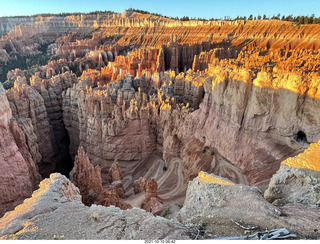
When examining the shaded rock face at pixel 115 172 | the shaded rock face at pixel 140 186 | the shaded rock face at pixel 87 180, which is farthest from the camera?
the shaded rock face at pixel 115 172

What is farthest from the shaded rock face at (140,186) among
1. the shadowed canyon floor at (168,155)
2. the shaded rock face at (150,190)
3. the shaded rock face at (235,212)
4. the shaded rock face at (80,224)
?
the shaded rock face at (80,224)

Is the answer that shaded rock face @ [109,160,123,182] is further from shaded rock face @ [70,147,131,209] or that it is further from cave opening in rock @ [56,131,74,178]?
cave opening in rock @ [56,131,74,178]

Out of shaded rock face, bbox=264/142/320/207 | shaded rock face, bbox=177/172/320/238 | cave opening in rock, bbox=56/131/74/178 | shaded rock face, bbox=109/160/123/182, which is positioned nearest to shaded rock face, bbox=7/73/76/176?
cave opening in rock, bbox=56/131/74/178

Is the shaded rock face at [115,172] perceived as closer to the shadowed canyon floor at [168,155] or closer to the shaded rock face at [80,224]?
the shadowed canyon floor at [168,155]

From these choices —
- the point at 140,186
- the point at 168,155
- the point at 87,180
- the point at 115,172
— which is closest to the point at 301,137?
the point at 168,155

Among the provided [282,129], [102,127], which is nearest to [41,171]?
[102,127]
